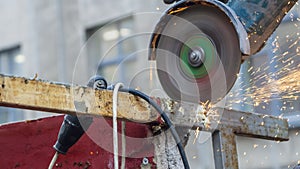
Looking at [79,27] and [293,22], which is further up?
[79,27]

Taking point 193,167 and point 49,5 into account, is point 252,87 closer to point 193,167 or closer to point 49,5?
point 193,167

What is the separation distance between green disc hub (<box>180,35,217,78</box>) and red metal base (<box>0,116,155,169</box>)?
0.49m

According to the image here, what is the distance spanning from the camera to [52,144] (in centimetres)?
251

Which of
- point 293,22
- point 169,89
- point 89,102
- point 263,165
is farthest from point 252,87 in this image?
point 263,165

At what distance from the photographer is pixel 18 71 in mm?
11625

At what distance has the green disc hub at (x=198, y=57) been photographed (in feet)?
9.04

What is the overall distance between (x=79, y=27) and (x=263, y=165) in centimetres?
475

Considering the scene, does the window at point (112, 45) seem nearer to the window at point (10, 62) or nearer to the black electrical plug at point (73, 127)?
the window at point (10, 62)

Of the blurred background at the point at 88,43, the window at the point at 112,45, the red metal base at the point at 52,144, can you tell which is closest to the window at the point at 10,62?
the blurred background at the point at 88,43

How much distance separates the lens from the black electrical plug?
221 centimetres

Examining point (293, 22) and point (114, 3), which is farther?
point (114, 3)

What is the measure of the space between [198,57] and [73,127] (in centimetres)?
75

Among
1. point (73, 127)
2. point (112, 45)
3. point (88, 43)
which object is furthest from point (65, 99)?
point (112, 45)

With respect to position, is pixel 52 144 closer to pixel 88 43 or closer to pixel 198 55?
pixel 198 55
